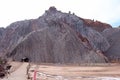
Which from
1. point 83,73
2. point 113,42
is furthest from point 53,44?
point 83,73

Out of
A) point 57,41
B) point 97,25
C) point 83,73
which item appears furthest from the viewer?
point 97,25

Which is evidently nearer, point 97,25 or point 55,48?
point 55,48

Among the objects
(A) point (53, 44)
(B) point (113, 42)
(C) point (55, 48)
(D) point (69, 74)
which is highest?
(B) point (113, 42)

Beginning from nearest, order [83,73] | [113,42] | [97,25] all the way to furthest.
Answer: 1. [83,73]
2. [113,42]
3. [97,25]

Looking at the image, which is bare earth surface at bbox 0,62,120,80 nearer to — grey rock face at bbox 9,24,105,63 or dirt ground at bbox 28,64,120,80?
dirt ground at bbox 28,64,120,80

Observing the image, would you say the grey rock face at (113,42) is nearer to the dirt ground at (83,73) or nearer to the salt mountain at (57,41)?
the salt mountain at (57,41)

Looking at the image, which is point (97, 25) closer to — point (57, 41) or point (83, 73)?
point (57, 41)

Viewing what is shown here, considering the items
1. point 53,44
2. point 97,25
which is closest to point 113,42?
point 97,25

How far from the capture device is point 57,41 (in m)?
119

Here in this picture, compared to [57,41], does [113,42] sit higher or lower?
higher

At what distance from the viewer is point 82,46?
4510 inches

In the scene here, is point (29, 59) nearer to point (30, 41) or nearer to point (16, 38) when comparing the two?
point (30, 41)

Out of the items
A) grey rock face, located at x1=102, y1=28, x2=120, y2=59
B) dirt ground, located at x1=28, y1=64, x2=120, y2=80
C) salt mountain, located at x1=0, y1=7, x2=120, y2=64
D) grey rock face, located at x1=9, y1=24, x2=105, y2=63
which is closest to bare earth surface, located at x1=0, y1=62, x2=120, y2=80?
dirt ground, located at x1=28, y1=64, x2=120, y2=80

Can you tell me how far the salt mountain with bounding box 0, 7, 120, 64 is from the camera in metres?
112
